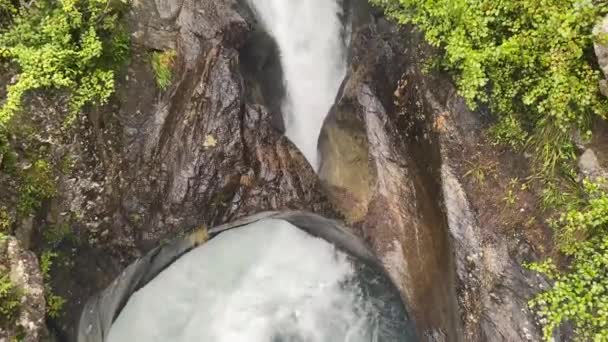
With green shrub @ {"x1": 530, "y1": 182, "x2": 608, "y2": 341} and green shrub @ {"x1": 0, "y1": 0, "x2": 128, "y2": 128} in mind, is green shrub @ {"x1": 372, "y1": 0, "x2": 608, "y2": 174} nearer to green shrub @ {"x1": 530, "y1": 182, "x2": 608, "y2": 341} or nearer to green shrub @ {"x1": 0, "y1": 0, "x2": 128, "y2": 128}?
green shrub @ {"x1": 530, "y1": 182, "x2": 608, "y2": 341}

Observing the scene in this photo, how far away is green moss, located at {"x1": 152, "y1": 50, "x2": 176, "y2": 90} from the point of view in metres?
7.61

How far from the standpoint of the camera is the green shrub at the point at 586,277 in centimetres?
506

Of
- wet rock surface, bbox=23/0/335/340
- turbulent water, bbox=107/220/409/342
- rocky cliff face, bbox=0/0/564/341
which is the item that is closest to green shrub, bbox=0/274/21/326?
rocky cliff face, bbox=0/0/564/341

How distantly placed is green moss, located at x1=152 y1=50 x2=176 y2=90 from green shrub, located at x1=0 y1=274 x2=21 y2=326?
12.1 feet

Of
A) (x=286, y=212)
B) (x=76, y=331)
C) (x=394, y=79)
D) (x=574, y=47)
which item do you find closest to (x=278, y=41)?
(x=394, y=79)

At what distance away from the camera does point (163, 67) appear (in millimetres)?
7660

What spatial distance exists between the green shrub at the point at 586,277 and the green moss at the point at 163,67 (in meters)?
6.03

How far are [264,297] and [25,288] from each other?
4640mm

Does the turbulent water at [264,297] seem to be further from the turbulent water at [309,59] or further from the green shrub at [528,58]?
the green shrub at [528,58]

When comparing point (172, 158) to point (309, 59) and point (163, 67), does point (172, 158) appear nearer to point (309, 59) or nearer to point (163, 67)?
point (163, 67)

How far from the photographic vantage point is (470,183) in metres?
6.81

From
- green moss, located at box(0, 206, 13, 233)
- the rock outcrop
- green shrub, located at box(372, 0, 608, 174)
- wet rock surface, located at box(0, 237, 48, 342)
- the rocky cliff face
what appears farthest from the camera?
the rocky cliff face

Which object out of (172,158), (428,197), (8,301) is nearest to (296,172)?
(172,158)

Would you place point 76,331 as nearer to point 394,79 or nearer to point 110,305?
point 110,305
